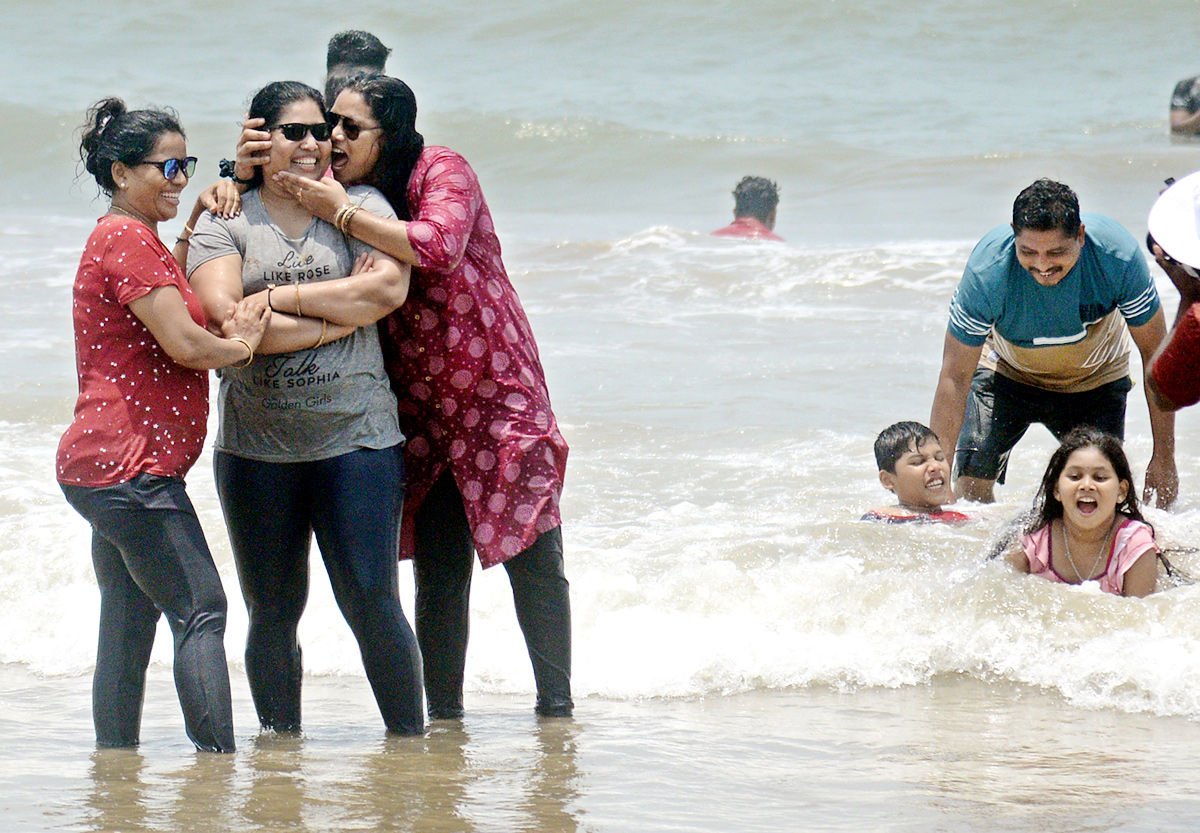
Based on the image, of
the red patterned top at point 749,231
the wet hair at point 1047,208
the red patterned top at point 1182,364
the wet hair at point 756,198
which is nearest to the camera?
the red patterned top at point 1182,364

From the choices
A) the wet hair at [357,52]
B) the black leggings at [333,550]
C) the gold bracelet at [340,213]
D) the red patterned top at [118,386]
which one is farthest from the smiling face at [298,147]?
the wet hair at [357,52]

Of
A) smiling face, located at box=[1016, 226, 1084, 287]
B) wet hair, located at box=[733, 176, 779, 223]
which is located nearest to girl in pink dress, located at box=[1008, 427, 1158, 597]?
smiling face, located at box=[1016, 226, 1084, 287]

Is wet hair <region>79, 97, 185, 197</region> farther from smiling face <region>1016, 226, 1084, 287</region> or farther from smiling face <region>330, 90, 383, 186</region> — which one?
smiling face <region>1016, 226, 1084, 287</region>

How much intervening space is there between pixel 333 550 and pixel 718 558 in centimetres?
242

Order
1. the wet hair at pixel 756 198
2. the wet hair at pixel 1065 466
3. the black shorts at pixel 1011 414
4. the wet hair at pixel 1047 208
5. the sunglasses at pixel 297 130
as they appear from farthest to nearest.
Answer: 1. the wet hair at pixel 756 198
2. the black shorts at pixel 1011 414
3. the wet hair at pixel 1065 466
4. the wet hair at pixel 1047 208
5. the sunglasses at pixel 297 130

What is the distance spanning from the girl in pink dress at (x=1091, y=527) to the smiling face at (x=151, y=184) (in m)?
3.03

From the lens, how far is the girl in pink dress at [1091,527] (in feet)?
15.6

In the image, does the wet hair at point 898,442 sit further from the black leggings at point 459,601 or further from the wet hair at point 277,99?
the wet hair at point 277,99

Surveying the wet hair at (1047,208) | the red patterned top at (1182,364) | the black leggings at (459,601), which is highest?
the wet hair at (1047,208)

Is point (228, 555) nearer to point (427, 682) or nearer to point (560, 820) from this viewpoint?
point (427, 682)

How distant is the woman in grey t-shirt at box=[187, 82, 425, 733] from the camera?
3252 millimetres

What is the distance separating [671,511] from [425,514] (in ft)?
9.18

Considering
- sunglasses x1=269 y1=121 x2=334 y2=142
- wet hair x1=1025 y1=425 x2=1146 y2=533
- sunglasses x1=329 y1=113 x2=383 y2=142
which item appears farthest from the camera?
wet hair x1=1025 y1=425 x2=1146 y2=533

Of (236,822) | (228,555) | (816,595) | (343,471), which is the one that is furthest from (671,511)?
(236,822)
